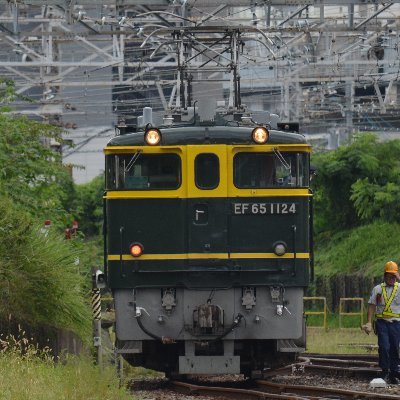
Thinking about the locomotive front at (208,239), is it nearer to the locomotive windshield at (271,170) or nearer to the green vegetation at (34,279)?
the locomotive windshield at (271,170)

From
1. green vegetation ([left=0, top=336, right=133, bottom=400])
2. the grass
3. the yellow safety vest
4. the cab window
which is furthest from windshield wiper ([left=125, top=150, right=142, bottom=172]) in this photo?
the grass

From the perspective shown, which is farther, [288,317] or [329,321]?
[329,321]

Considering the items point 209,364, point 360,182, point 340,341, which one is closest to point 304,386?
point 209,364

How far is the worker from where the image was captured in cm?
1582

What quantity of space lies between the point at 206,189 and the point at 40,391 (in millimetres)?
4253

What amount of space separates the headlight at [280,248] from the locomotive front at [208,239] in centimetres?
1

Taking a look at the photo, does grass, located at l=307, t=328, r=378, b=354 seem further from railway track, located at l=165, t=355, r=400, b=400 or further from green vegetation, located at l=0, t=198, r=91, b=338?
green vegetation, located at l=0, t=198, r=91, b=338

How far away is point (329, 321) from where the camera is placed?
106 feet

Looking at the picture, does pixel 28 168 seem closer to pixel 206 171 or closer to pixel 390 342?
pixel 206 171

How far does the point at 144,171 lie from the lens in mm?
14797

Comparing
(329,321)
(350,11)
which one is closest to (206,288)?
(350,11)

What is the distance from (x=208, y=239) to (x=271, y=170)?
1.12m

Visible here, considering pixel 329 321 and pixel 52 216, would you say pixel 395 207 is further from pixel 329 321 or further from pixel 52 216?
pixel 52 216

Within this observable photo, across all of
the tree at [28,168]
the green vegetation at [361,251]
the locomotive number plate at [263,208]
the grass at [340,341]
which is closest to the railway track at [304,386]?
the locomotive number plate at [263,208]
